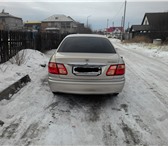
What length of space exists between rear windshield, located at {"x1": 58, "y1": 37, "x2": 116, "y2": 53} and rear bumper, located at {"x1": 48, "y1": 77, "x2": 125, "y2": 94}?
102 cm

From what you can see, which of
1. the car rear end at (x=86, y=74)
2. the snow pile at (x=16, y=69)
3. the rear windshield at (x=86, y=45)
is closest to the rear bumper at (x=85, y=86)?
the car rear end at (x=86, y=74)

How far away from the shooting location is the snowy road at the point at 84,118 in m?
3.15

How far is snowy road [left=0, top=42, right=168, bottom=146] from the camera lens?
315 cm

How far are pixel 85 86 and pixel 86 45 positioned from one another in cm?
145

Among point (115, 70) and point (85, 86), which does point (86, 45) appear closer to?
point (115, 70)

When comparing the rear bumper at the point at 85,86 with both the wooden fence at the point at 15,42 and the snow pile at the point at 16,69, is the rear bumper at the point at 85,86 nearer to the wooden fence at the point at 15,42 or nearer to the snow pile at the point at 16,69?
the snow pile at the point at 16,69

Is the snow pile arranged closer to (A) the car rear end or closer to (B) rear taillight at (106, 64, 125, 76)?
(A) the car rear end

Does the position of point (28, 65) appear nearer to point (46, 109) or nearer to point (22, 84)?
point (22, 84)

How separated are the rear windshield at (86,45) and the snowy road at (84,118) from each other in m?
1.22

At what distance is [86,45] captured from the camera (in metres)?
5.18

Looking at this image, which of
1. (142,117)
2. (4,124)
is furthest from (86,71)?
(4,124)

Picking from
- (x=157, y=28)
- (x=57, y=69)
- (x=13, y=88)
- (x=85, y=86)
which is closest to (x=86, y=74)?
(x=85, y=86)

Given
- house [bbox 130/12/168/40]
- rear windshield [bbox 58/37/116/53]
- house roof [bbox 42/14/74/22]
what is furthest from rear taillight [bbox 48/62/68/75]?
house roof [bbox 42/14/74/22]

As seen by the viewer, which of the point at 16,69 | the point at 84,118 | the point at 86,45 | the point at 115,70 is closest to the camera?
the point at 84,118
